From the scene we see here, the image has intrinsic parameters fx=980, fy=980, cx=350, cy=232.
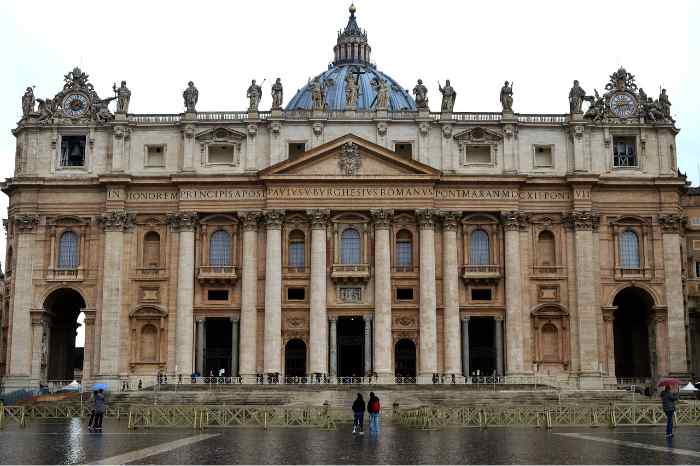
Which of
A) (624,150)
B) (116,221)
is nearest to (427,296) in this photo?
(624,150)

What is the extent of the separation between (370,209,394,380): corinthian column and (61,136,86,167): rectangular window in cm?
2232

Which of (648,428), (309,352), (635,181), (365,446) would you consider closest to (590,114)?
(635,181)

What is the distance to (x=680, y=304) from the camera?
6912 cm

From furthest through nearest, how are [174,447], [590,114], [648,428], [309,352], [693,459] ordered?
[590,114] → [309,352] → [648,428] → [174,447] → [693,459]

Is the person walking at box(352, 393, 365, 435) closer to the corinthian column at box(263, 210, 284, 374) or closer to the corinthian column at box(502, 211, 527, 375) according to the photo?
the corinthian column at box(263, 210, 284, 374)

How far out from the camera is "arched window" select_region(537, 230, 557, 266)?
7069 cm

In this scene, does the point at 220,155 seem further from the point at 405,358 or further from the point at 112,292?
the point at 405,358

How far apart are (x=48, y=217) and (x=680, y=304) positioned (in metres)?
45.6

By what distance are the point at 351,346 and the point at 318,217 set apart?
961 centimetres

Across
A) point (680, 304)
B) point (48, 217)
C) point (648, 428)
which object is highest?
point (48, 217)

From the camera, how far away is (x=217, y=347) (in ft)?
235

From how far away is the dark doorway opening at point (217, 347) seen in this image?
233 feet

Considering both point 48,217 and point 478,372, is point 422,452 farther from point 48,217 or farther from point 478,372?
point 48,217

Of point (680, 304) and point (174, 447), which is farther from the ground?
point (680, 304)
